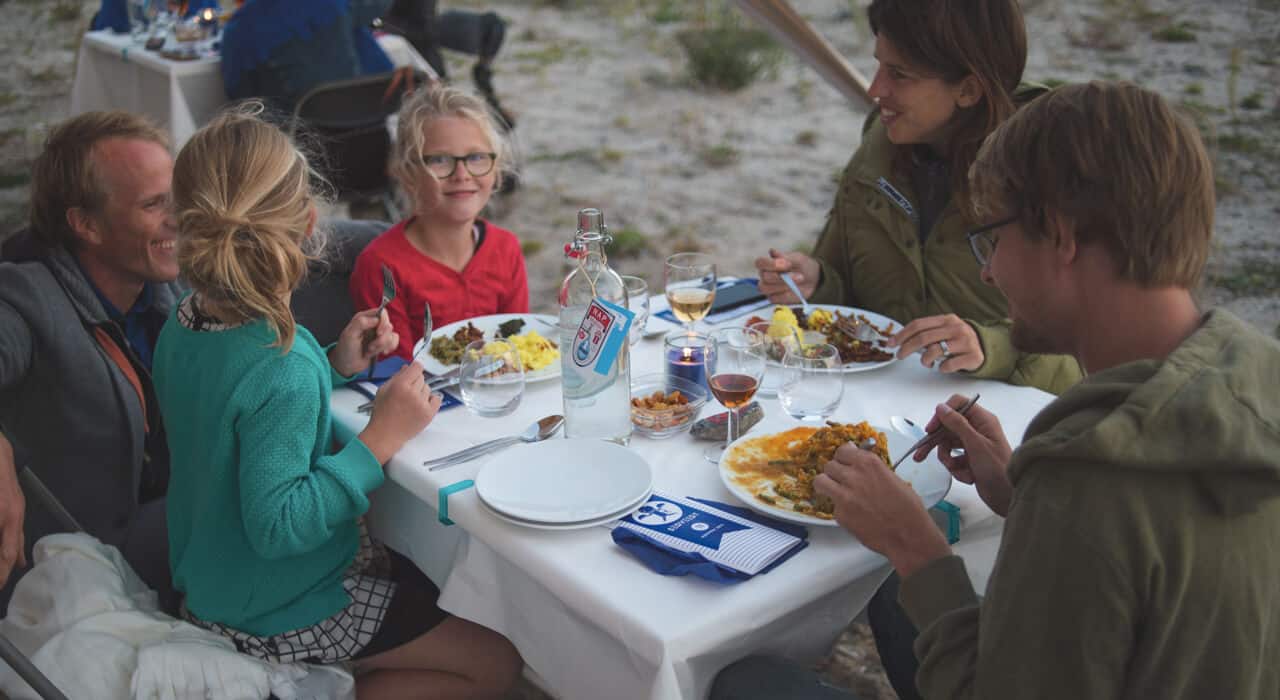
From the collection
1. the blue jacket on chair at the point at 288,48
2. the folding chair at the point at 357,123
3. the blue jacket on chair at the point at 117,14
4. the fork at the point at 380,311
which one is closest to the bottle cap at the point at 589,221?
the fork at the point at 380,311

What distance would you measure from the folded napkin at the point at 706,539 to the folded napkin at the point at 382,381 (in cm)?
63

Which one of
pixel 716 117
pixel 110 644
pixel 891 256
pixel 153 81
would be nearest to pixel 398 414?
pixel 110 644

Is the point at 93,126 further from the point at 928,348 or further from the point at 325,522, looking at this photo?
the point at 928,348

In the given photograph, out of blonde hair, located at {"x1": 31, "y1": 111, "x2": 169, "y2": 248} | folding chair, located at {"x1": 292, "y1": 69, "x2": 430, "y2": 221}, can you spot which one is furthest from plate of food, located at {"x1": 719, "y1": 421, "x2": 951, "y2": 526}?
folding chair, located at {"x1": 292, "y1": 69, "x2": 430, "y2": 221}

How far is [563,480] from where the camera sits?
70.7 inches

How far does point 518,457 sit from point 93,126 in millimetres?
1370

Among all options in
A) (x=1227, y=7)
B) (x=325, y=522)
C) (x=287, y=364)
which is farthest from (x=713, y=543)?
(x=1227, y=7)

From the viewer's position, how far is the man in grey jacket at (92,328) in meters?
2.24

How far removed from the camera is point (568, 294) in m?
2.06

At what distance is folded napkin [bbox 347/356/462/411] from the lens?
221 centimetres

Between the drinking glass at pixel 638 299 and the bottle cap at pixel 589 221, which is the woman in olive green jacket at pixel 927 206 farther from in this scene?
the bottle cap at pixel 589 221

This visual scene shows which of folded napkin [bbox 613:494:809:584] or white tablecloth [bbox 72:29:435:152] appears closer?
folded napkin [bbox 613:494:809:584]

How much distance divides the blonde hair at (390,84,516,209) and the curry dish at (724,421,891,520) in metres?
1.44

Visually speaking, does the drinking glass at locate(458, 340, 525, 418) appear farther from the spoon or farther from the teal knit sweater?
the teal knit sweater
